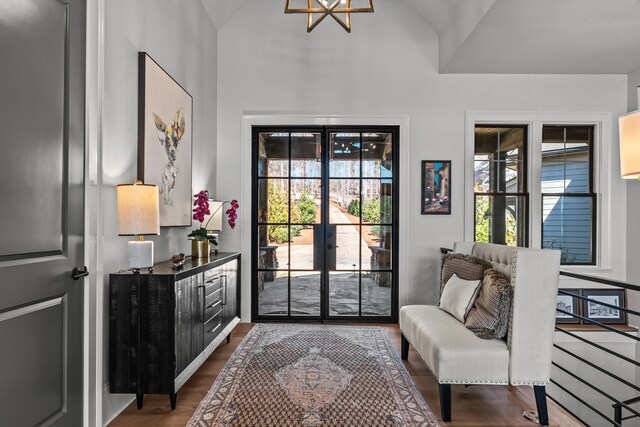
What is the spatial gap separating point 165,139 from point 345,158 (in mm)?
2103

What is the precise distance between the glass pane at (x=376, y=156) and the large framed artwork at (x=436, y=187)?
41 centimetres

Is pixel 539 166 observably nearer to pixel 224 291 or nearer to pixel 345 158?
pixel 345 158

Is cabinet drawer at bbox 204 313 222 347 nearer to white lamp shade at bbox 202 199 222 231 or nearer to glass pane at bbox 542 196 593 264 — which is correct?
white lamp shade at bbox 202 199 222 231

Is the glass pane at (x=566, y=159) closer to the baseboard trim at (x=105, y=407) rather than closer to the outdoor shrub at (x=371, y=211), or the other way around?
the outdoor shrub at (x=371, y=211)

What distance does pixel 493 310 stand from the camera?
2322 millimetres

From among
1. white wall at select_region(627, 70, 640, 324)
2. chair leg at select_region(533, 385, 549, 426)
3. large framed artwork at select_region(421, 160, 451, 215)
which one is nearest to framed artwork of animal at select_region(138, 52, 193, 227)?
large framed artwork at select_region(421, 160, 451, 215)

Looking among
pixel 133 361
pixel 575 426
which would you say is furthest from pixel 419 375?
pixel 133 361

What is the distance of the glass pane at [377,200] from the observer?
4367mm

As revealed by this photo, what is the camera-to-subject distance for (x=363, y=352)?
3.28 metres

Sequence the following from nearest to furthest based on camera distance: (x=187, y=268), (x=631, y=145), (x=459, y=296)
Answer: (x=631, y=145) → (x=187, y=268) → (x=459, y=296)

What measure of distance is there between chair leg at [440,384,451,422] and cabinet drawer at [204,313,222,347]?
164 cm

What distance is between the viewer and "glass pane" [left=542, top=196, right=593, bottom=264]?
4.34 meters

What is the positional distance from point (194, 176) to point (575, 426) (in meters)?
3.49

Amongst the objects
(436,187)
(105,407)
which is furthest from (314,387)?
(436,187)
